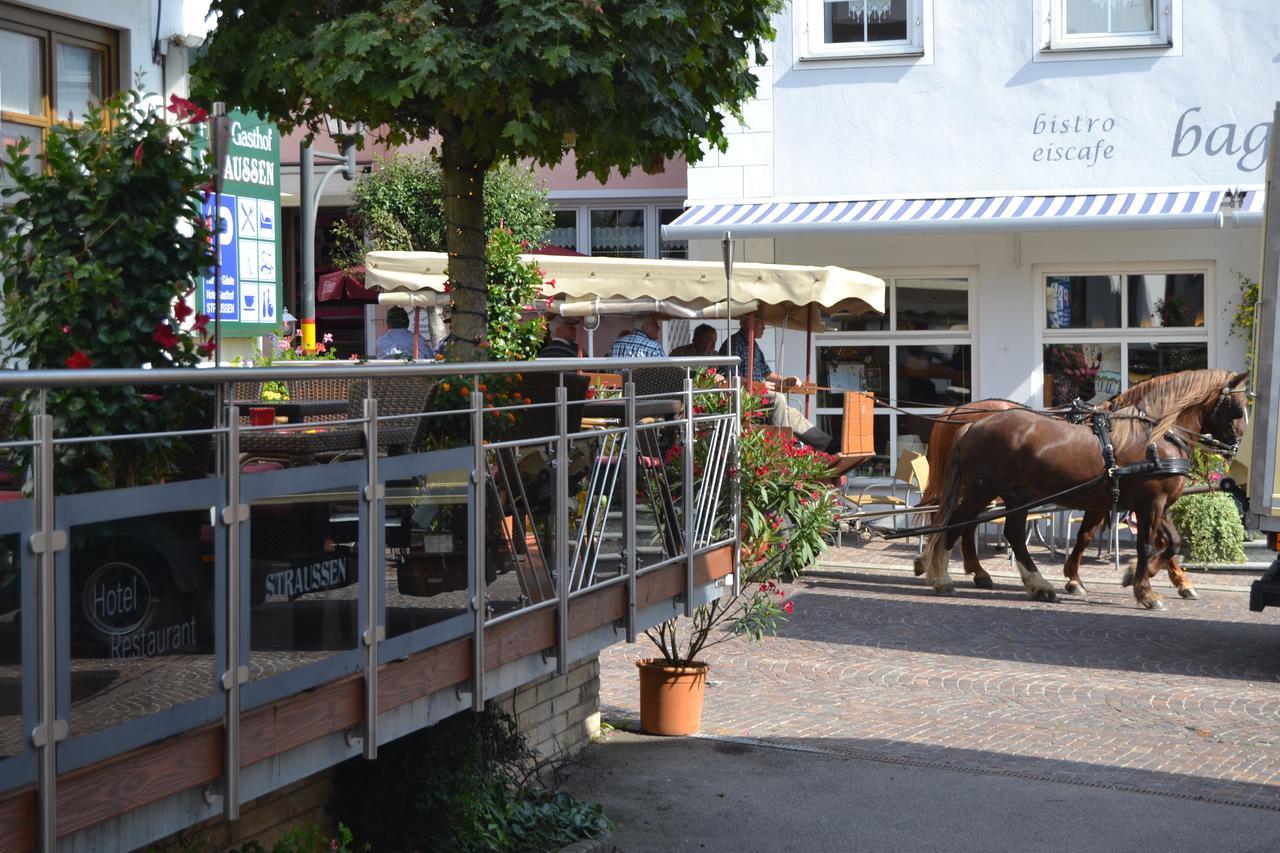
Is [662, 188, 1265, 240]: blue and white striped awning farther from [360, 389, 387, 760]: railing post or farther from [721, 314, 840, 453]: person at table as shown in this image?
[360, 389, 387, 760]: railing post

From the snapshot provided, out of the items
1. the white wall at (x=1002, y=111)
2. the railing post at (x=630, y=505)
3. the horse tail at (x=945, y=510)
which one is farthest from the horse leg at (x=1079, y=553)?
the railing post at (x=630, y=505)

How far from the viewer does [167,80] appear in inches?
389

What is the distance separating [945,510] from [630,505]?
25.6ft

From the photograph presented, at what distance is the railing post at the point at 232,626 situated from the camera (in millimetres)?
4395

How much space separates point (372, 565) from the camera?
511 centimetres

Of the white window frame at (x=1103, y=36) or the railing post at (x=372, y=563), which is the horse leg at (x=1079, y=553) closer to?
the white window frame at (x=1103, y=36)

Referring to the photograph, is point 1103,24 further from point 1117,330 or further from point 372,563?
point 372,563

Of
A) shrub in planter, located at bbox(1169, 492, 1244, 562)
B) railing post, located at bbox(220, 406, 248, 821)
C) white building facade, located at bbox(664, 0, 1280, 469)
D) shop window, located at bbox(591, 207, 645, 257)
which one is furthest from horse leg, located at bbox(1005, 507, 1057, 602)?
shop window, located at bbox(591, 207, 645, 257)

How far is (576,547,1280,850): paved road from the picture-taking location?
839 centimetres

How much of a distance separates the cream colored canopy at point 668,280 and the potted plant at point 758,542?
5327 millimetres

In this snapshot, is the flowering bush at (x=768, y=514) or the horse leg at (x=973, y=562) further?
the horse leg at (x=973, y=562)

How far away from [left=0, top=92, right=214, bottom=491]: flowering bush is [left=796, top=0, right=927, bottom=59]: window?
14.5m

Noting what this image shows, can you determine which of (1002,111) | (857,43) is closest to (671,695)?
(1002,111)

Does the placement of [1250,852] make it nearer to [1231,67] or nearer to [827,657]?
[827,657]
